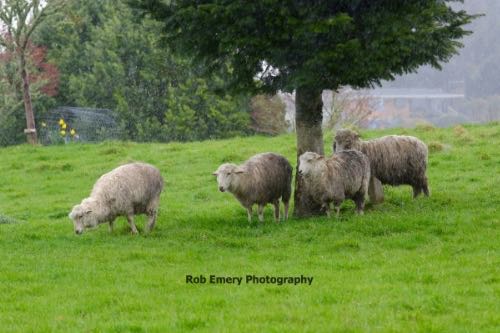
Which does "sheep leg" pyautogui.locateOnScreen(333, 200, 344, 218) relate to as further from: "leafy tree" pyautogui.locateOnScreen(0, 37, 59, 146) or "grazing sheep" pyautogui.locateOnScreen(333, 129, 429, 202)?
"leafy tree" pyautogui.locateOnScreen(0, 37, 59, 146)

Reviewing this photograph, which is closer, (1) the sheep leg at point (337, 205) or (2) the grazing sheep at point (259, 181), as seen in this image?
(2) the grazing sheep at point (259, 181)

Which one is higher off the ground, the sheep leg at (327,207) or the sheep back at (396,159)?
the sheep back at (396,159)

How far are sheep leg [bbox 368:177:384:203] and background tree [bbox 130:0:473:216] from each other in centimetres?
261

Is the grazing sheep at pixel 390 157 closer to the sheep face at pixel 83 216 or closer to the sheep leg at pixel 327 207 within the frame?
the sheep leg at pixel 327 207

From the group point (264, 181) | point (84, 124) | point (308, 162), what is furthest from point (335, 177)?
point (84, 124)

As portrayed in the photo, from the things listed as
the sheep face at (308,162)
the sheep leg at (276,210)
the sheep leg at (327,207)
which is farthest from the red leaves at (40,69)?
the sheep face at (308,162)

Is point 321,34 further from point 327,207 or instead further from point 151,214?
point 151,214

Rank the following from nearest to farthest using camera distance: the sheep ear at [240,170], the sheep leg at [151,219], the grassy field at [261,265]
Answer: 1. the grassy field at [261,265]
2. the sheep ear at [240,170]
3. the sheep leg at [151,219]

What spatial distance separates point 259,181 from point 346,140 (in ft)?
8.24

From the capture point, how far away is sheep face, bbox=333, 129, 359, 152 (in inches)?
671

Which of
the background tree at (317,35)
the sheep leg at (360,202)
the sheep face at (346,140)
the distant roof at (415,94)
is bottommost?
the distant roof at (415,94)

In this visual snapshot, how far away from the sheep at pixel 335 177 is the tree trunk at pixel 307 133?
33 centimetres

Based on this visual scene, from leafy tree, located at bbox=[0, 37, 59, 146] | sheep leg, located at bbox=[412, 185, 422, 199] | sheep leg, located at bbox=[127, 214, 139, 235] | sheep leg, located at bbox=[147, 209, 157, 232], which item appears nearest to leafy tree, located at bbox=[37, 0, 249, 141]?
leafy tree, located at bbox=[0, 37, 59, 146]

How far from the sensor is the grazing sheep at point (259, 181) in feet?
50.2
